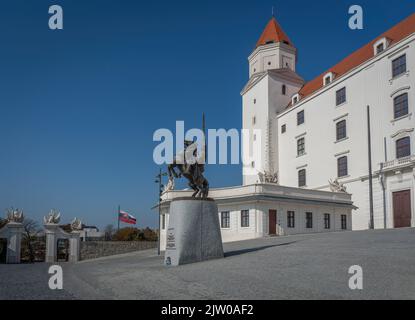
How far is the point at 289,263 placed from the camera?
43.1ft

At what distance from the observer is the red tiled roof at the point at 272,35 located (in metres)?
54.8

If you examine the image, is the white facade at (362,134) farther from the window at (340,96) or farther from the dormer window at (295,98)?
the dormer window at (295,98)

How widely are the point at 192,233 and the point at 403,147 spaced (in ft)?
79.2

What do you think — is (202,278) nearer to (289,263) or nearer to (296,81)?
(289,263)

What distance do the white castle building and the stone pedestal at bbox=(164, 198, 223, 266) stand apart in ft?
59.6

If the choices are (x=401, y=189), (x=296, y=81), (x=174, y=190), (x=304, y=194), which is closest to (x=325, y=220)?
(x=304, y=194)

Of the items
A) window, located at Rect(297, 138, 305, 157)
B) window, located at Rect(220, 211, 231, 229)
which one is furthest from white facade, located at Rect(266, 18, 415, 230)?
window, located at Rect(220, 211, 231, 229)

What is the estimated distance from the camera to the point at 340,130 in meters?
41.8

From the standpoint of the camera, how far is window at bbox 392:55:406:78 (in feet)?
113

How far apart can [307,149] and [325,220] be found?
10432 mm

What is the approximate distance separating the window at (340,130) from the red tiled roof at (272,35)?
1738cm

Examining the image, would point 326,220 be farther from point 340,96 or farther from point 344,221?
point 340,96

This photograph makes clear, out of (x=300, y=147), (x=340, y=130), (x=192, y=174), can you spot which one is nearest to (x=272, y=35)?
(x=300, y=147)

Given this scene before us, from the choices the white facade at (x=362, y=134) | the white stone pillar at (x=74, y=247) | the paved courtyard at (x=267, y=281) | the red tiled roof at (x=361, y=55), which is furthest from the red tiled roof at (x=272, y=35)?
the paved courtyard at (x=267, y=281)
